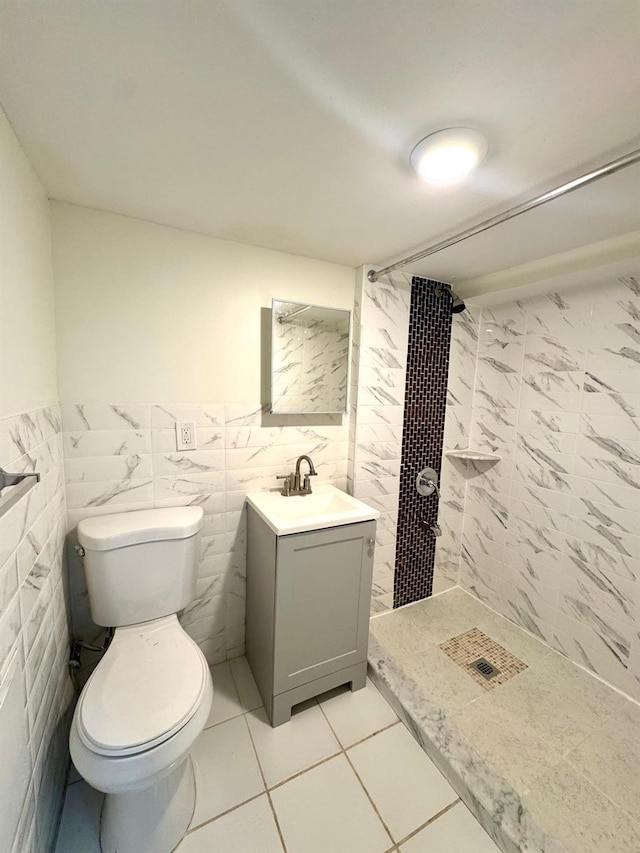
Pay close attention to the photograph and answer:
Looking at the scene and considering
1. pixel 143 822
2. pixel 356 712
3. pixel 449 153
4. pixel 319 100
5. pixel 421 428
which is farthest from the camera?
pixel 421 428

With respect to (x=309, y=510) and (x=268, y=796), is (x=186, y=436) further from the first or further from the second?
(x=268, y=796)

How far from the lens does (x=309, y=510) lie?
1687 millimetres

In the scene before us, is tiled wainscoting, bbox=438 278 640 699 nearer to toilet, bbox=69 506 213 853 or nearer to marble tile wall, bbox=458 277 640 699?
marble tile wall, bbox=458 277 640 699

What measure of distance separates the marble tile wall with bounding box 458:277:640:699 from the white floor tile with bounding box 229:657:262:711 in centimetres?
154

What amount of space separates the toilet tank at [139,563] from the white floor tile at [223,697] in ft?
1.75

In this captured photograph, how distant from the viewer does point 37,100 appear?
2.65ft

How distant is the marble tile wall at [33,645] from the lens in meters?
0.75

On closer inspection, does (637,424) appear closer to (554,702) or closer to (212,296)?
(554,702)

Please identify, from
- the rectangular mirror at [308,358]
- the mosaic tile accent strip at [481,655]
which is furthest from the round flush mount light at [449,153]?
the mosaic tile accent strip at [481,655]

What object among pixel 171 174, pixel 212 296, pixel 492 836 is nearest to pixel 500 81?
pixel 171 174

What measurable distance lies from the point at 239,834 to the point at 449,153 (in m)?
2.18

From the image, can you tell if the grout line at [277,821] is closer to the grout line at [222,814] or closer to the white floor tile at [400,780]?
the grout line at [222,814]

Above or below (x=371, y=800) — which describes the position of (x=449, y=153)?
above

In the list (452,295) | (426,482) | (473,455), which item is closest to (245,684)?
(426,482)
